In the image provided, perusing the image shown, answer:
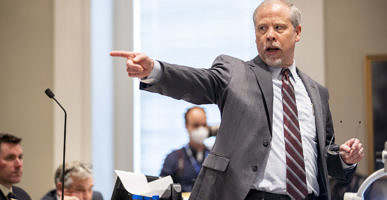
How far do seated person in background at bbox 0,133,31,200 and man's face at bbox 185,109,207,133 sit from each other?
1.48 metres

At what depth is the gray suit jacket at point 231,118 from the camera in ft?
6.96

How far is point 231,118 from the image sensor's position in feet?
7.25

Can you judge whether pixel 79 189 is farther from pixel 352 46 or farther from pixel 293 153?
pixel 352 46

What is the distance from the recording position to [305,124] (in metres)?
2.41

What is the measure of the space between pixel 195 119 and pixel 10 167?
163 cm

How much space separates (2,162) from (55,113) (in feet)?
3.77

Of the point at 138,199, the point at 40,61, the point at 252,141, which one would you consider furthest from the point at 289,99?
the point at 40,61

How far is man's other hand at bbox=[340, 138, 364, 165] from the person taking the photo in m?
2.38

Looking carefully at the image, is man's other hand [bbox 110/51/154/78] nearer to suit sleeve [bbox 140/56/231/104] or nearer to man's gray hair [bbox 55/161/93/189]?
suit sleeve [bbox 140/56/231/104]

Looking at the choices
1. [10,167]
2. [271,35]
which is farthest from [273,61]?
[10,167]

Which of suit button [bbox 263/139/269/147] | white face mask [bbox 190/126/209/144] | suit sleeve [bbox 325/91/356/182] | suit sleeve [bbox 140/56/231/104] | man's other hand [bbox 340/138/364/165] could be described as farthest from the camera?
white face mask [bbox 190/126/209/144]

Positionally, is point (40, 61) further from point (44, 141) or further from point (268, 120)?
point (268, 120)

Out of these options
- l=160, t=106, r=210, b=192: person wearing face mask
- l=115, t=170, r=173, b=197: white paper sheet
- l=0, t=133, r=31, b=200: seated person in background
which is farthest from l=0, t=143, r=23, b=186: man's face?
l=115, t=170, r=173, b=197: white paper sheet

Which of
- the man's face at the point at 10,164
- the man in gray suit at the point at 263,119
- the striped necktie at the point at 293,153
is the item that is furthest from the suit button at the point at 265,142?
the man's face at the point at 10,164
